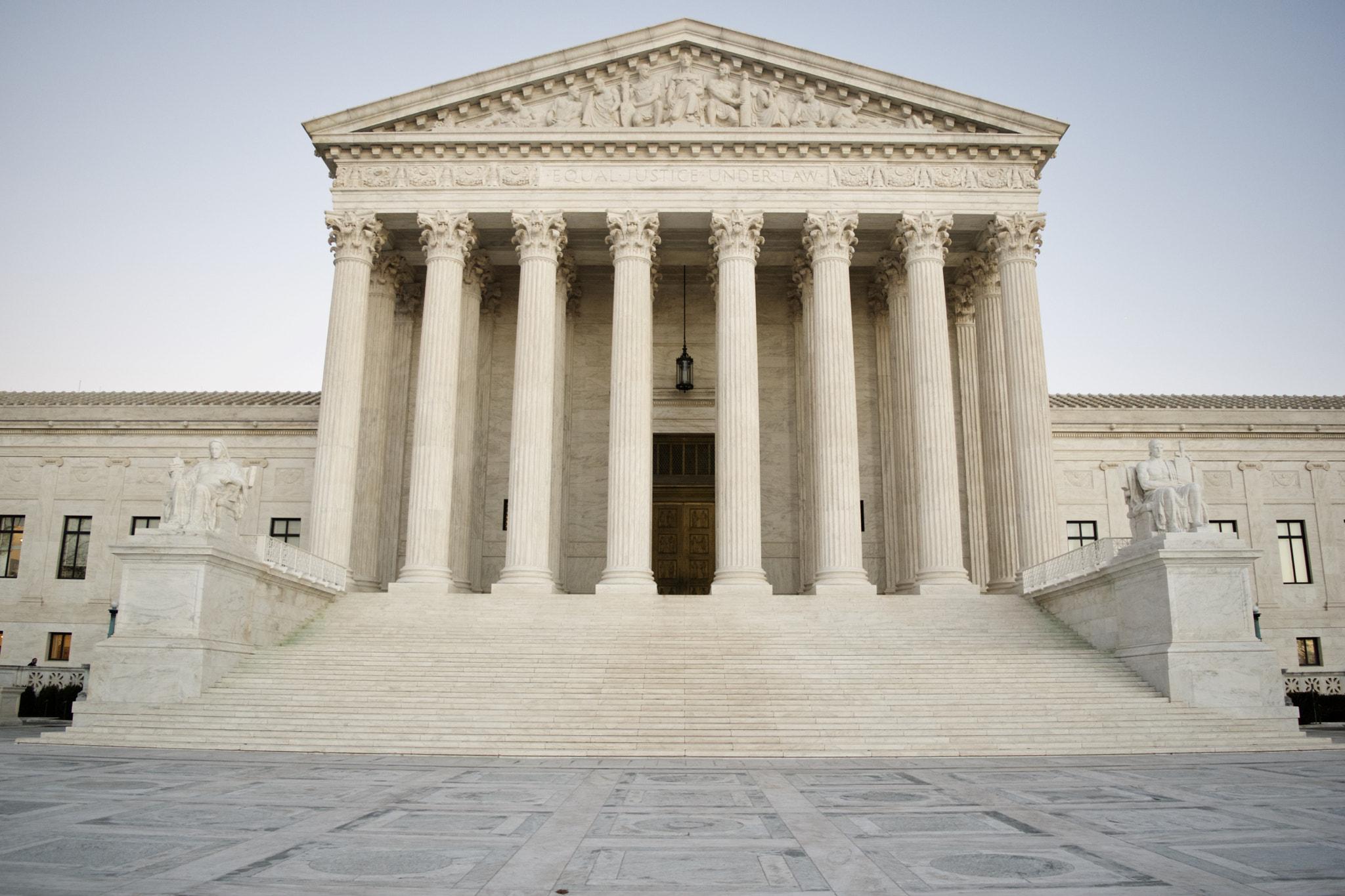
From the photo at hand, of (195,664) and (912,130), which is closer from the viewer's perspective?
(195,664)

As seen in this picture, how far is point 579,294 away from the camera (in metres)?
37.0

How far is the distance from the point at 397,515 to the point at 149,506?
1072 centimetres

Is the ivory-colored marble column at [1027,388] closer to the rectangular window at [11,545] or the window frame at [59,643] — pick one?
the window frame at [59,643]

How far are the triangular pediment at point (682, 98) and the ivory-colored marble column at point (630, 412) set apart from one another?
3382 millimetres

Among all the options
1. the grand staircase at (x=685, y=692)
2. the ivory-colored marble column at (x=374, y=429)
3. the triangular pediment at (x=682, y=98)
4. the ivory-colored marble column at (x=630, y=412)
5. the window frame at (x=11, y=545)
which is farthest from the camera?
the window frame at (x=11, y=545)

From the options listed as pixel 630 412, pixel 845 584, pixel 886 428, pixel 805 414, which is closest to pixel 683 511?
pixel 805 414

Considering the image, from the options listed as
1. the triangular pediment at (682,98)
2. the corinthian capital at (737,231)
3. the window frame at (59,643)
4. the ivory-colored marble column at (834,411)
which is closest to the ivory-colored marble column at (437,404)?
the triangular pediment at (682,98)

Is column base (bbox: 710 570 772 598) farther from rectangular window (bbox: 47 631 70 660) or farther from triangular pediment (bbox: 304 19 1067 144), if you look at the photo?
rectangular window (bbox: 47 631 70 660)

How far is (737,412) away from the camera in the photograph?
29.1 meters

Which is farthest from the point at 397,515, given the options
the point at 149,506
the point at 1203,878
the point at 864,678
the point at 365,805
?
the point at 1203,878

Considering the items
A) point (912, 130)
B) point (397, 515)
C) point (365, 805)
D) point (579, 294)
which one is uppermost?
point (912, 130)

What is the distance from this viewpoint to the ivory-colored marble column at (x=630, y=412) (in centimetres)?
2831

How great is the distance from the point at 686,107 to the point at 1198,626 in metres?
21.4

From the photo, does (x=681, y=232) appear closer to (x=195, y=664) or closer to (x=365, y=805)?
(x=195, y=664)
